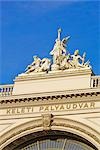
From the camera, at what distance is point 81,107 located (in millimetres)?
28281

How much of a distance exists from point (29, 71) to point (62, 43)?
212 cm

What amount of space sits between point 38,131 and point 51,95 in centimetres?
174

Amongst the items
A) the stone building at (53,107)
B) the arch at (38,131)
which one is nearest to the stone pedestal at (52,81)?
the stone building at (53,107)

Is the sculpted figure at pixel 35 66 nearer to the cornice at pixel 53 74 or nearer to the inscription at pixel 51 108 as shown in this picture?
the cornice at pixel 53 74

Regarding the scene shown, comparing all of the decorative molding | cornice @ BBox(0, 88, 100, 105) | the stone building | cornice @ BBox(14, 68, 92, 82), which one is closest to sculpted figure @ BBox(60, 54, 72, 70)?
the stone building

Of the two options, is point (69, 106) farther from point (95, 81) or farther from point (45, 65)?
point (45, 65)

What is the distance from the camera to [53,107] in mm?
28750

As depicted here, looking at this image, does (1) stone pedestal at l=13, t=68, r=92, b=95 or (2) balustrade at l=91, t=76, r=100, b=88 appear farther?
(1) stone pedestal at l=13, t=68, r=92, b=95

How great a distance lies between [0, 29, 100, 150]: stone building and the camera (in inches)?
1104

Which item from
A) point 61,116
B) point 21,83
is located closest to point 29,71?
point 21,83

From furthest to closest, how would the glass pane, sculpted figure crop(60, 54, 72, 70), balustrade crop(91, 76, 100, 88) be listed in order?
1. sculpted figure crop(60, 54, 72, 70)
2. balustrade crop(91, 76, 100, 88)
3. the glass pane

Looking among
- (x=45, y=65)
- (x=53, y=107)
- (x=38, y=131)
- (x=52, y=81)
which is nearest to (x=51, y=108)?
(x=53, y=107)

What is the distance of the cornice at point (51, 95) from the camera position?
92.2 ft

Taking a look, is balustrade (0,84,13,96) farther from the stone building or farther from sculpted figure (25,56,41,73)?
sculpted figure (25,56,41,73)
